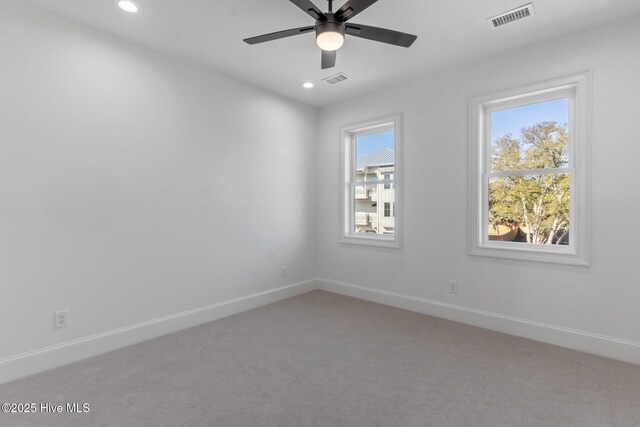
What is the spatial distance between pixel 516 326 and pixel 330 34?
3.07 m

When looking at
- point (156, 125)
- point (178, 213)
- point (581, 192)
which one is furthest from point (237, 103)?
point (581, 192)

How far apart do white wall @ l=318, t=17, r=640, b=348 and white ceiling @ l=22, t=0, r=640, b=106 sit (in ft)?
0.87

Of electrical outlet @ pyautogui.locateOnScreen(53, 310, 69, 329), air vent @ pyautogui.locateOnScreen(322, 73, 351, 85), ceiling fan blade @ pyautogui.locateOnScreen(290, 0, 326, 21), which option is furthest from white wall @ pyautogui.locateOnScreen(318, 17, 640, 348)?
electrical outlet @ pyautogui.locateOnScreen(53, 310, 69, 329)

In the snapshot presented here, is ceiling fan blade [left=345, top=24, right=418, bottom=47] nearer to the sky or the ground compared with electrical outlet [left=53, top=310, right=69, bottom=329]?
nearer to the sky

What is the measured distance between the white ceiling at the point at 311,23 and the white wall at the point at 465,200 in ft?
0.87

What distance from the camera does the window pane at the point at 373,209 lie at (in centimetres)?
420

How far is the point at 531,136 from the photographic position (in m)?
3.11

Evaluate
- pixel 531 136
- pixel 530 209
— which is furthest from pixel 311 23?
pixel 530 209

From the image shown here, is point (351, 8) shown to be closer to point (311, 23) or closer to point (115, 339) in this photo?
point (311, 23)

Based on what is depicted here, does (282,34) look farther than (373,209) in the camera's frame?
No

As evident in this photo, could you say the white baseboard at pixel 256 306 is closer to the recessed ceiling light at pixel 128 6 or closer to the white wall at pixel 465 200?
the white wall at pixel 465 200

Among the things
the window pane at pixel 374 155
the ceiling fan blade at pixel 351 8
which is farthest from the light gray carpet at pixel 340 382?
the ceiling fan blade at pixel 351 8

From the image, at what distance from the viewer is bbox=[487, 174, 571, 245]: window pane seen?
9.68 ft

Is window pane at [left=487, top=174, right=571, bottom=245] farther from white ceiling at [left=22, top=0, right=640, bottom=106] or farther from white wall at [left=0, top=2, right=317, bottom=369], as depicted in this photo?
white wall at [left=0, top=2, right=317, bottom=369]
